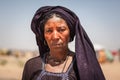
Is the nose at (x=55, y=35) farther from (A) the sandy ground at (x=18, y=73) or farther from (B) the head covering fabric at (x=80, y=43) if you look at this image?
(A) the sandy ground at (x=18, y=73)

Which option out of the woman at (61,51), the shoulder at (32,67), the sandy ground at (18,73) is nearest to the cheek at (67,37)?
the woman at (61,51)

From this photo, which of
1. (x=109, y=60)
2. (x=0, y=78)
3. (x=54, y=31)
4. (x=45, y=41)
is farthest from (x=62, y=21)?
(x=109, y=60)

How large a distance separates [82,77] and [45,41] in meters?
0.69

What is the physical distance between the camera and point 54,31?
3543mm

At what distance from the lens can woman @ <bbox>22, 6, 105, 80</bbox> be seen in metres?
3.47

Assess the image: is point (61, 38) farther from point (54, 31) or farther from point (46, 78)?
point (46, 78)

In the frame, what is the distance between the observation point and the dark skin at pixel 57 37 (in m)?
3.53

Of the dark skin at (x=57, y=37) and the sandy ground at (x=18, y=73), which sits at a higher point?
the dark skin at (x=57, y=37)

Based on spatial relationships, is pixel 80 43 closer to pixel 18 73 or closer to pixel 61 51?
pixel 61 51

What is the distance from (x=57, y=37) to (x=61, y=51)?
0.23m

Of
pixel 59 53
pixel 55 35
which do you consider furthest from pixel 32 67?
pixel 55 35

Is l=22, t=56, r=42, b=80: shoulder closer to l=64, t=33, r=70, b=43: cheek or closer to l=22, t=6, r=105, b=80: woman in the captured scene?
l=22, t=6, r=105, b=80: woman

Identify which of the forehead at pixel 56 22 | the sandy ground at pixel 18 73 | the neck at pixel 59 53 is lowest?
the sandy ground at pixel 18 73

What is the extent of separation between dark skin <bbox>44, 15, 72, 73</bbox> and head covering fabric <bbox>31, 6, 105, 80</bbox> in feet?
0.25
